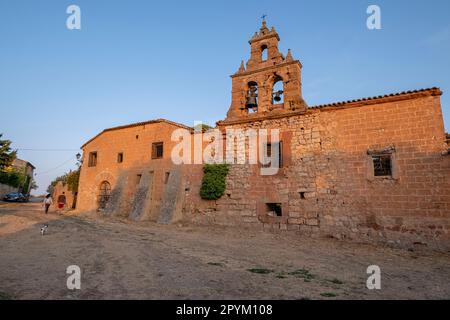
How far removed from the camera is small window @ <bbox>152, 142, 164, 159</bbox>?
17328 millimetres

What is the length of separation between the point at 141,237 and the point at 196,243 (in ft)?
7.69

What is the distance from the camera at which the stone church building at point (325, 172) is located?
946cm

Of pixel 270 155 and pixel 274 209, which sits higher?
pixel 270 155

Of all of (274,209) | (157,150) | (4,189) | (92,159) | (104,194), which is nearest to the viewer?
(274,209)

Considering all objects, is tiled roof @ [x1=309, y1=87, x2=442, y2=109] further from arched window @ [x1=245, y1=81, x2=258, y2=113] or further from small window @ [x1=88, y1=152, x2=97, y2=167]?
small window @ [x1=88, y1=152, x2=97, y2=167]

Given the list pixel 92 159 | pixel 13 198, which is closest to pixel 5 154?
pixel 13 198

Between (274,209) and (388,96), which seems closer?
(388,96)

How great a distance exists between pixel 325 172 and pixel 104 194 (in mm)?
15730

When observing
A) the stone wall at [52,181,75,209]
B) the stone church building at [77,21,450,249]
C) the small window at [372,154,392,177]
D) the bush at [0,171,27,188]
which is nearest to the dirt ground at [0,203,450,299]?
the stone church building at [77,21,450,249]

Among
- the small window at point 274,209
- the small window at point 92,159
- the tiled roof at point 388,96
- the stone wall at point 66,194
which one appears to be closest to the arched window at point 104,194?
the small window at point 92,159

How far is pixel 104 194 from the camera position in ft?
64.5

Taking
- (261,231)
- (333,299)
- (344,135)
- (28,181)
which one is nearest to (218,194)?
(261,231)

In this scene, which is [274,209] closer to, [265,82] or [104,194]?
[265,82]

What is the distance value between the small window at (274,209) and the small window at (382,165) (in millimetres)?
4198
